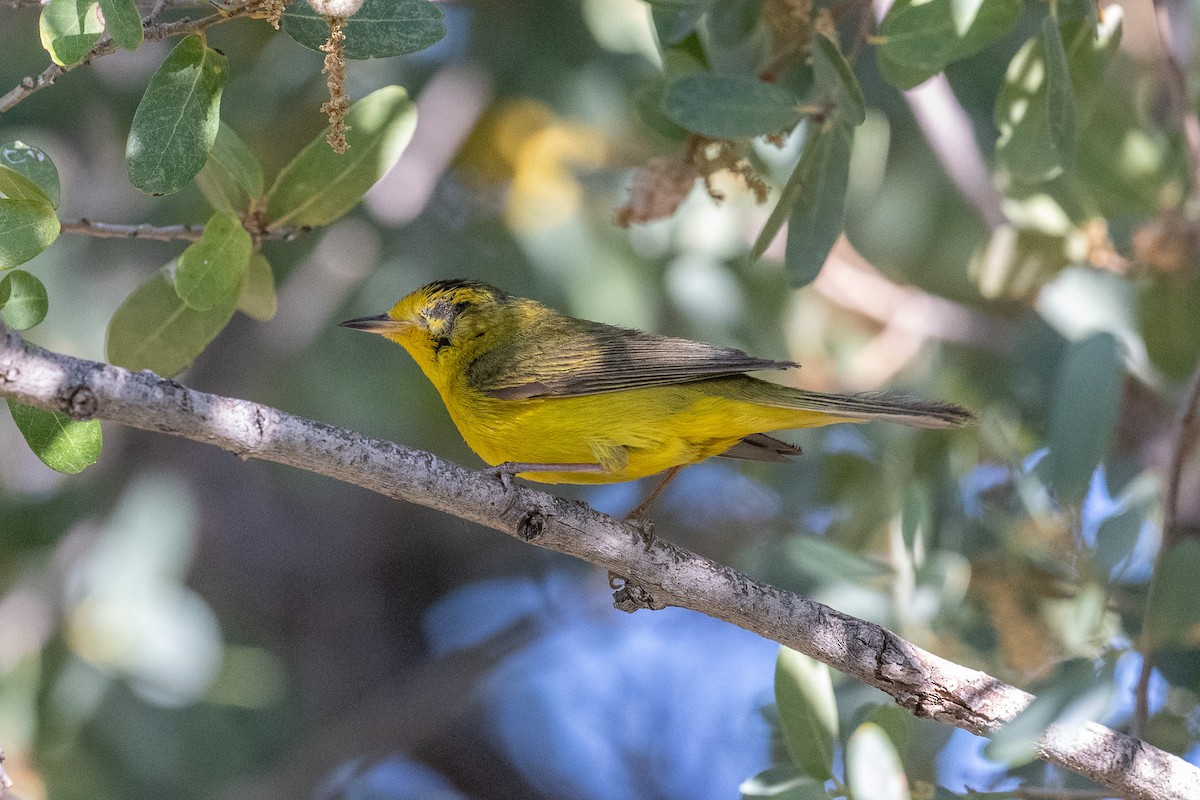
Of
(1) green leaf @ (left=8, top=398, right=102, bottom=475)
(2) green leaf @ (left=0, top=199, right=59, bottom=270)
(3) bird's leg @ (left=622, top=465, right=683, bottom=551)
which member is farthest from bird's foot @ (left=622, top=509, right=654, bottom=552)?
(2) green leaf @ (left=0, top=199, right=59, bottom=270)

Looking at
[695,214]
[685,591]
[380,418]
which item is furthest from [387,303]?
[685,591]

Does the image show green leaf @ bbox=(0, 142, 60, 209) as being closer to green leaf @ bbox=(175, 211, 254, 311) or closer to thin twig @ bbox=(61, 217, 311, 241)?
thin twig @ bbox=(61, 217, 311, 241)

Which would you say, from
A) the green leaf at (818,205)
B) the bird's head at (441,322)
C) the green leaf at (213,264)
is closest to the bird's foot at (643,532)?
the green leaf at (818,205)

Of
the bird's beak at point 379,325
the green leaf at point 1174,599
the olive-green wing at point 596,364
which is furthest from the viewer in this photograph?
the bird's beak at point 379,325

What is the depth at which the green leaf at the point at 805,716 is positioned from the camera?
3123mm

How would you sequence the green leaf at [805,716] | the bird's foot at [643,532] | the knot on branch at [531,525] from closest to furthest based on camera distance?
the knot on branch at [531,525] < the bird's foot at [643,532] < the green leaf at [805,716]

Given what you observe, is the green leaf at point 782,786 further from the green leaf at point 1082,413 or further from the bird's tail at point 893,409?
the green leaf at point 1082,413

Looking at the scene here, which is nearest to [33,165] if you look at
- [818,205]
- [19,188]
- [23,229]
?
[19,188]

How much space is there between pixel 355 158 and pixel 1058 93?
75.2 inches

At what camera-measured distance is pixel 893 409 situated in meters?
3.36

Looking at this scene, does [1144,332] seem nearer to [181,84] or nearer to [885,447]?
[885,447]

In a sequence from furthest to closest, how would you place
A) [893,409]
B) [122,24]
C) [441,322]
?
[441,322] < [893,409] < [122,24]

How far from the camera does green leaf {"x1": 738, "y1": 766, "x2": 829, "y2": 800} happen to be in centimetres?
308

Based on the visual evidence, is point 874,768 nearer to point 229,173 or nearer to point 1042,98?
point 1042,98
